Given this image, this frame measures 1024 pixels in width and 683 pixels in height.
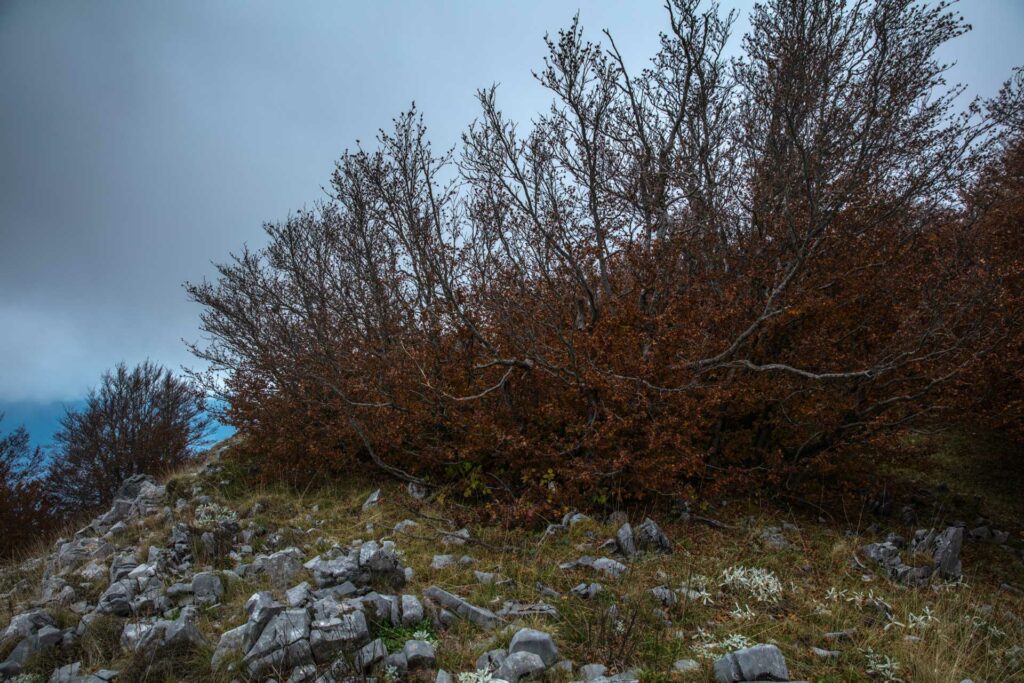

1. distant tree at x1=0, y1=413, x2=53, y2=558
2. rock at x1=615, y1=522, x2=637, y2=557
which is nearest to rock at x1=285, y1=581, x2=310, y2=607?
rock at x1=615, y1=522, x2=637, y2=557

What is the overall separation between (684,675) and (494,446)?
444 cm

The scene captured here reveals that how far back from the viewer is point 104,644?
458 centimetres

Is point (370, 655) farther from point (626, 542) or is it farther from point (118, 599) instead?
point (626, 542)

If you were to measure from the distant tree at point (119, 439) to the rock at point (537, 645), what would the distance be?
1814cm

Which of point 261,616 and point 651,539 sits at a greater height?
point 261,616

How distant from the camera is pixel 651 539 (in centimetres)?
619

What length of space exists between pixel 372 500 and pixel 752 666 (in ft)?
19.1

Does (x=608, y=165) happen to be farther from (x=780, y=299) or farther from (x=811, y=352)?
(x=811, y=352)

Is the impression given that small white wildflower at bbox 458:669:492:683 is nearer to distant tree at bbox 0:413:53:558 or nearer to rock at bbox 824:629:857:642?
rock at bbox 824:629:857:642

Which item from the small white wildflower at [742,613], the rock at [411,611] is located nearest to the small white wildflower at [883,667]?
the small white wildflower at [742,613]

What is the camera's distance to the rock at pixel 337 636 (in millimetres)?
3773

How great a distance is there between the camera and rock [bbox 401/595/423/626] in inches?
166

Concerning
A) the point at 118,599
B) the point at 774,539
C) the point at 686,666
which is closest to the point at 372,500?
the point at 118,599

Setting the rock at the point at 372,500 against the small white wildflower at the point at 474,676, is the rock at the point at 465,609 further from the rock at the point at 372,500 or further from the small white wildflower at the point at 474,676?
the rock at the point at 372,500
